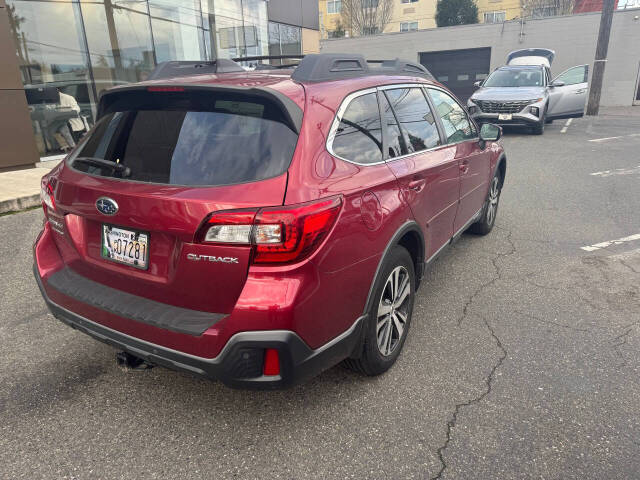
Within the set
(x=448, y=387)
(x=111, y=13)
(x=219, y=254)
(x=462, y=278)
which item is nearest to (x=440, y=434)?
(x=448, y=387)

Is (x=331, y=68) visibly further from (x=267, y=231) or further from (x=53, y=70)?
(x=53, y=70)

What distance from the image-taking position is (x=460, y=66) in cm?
2652

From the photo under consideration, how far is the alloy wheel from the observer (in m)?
2.80

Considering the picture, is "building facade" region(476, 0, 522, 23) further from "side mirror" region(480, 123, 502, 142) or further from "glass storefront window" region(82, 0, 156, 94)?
"side mirror" region(480, 123, 502, 142)

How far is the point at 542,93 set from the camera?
13.3 m

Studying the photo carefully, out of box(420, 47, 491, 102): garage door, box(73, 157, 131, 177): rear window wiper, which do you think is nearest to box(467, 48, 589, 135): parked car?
box(420, 47, 491, 102): garage door

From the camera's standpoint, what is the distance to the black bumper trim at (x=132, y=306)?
2.12 metres

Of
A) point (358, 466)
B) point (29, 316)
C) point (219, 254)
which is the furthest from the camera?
point (29, 316)

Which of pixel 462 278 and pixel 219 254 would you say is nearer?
pixel 219 254

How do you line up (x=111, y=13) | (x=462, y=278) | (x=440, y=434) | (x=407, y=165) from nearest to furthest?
(x=440, y=434) < (x=407, y=165) < (x=462, y=278) < (x=111, y=13)

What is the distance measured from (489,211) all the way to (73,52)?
10406 mm

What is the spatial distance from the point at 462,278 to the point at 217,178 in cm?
287

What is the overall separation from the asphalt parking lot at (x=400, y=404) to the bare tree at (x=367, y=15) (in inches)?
1832

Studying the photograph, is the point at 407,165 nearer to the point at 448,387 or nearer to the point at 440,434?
the point at 448,387
